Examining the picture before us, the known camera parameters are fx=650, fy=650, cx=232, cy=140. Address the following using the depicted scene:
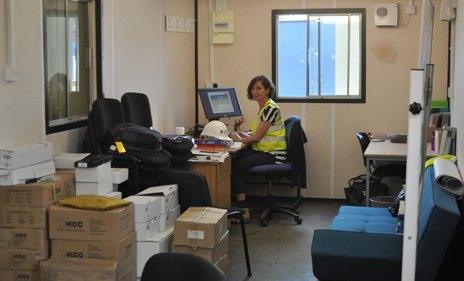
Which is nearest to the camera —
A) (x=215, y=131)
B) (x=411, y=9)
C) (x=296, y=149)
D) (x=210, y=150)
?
(x=210, y=150)

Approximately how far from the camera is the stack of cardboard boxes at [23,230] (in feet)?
11.6

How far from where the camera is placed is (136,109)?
5.44m

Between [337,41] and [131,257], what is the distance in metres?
4.24

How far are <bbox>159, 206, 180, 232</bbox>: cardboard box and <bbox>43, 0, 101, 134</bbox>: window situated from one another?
0.97m

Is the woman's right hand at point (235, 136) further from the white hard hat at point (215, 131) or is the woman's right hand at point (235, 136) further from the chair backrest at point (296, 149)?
the chair backrest at point (296, 149)

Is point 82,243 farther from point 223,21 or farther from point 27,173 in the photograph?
point 223,21

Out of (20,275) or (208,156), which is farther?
(208,156)

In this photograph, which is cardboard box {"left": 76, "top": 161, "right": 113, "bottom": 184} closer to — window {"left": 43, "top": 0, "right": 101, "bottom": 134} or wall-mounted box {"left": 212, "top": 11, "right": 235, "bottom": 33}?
window {"left": 43, "top": 0, "right": 101, "bottom": 134}

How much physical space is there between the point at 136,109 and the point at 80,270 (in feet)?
7.16

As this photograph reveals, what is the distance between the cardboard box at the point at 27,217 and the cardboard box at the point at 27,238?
27 mm

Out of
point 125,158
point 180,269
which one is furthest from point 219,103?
point 180,269

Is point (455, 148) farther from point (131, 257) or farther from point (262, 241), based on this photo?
point (131, 257)

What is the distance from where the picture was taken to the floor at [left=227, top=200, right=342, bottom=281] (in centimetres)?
475

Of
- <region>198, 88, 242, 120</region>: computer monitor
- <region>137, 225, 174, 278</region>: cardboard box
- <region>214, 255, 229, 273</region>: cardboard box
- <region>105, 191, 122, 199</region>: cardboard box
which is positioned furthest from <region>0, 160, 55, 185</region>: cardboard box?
<region>198, 88, 242, 120</region>: computer monitor
